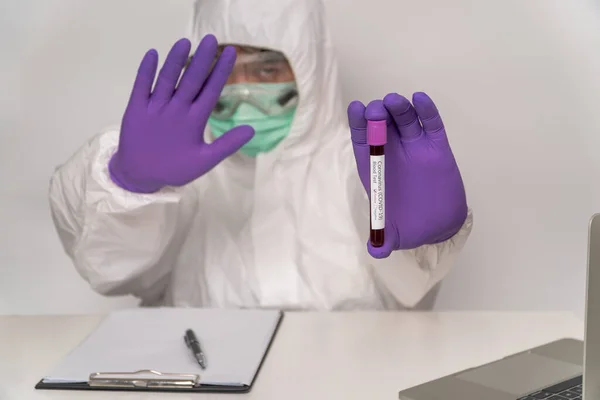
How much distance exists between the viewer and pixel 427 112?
0.87 meters

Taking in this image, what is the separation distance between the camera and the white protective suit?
1158mm

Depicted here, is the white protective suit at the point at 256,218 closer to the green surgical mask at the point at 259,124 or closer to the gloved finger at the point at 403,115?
the green surgical mask at the point at 259,124

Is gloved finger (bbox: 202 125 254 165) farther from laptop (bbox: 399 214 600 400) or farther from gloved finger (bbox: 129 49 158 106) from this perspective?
laptop (bbox: 399 214 600 400)

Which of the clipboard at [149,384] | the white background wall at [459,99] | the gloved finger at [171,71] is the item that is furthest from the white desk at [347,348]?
the white background wall at [459,99]

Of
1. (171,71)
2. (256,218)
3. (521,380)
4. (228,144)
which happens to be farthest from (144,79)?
(521,380)

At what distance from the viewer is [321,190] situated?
1.25 metres

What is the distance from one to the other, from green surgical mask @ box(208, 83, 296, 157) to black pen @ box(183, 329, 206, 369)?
40 centimetres

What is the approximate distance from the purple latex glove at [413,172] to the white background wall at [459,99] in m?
0.65

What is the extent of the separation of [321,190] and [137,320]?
404 millimetres

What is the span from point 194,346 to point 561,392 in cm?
46

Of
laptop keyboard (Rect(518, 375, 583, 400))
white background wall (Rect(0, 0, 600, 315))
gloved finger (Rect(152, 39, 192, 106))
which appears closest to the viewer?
laptop keyboard (Rect(518, 375, 583, 400))

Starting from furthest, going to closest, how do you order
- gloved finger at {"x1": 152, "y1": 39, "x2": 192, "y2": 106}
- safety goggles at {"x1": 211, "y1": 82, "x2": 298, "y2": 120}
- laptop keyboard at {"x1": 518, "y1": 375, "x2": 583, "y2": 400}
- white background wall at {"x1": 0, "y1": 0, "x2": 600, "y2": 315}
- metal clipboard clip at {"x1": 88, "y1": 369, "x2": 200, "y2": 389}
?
white background wall at {"x1": 0, "y1": 0, "x2": 600, "y2": 315}, safety goggles at {"x1": 211, "y1": 82, "x2": 298, "y2": 120}, gloved finger at {"x1": 152, "y1": 39, "x2": 192, "y2": 106}, metal clipboard clip at {"x1": 88, "y1": 369, "x2": 200, "y2": 389}, laptop keyboard at {"x1": 518, "y1": 375, "x2": 583, "y2": 400}

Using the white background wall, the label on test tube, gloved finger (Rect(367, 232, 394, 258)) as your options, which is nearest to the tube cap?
the label on test tube

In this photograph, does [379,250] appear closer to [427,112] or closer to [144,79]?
[427,112]
